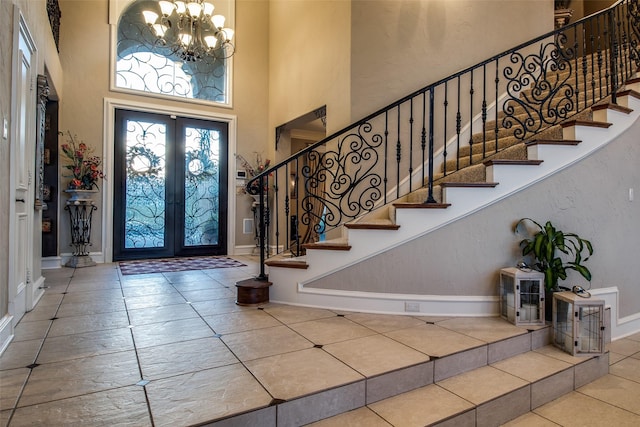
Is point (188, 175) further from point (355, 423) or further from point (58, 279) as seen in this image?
point (355, 423)

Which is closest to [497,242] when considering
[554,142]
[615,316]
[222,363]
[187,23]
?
[554,142]

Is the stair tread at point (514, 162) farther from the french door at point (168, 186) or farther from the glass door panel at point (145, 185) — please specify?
the glass door panel at point (145, 185)

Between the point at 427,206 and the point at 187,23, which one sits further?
the point at 187,23

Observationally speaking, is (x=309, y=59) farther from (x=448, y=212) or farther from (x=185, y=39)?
(x=448, y=212)

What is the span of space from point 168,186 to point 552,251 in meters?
5.34

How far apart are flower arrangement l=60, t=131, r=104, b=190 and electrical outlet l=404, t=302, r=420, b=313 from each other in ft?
15.4

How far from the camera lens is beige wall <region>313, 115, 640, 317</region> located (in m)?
2.90

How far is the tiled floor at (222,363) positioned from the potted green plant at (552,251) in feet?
1.87

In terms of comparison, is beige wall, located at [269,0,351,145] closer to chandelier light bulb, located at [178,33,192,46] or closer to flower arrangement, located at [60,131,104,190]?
chandelier light bulb, located at [178,33,192,46]

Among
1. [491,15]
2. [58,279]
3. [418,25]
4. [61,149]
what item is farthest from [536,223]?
[61,149]

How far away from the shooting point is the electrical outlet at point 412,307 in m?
2.91

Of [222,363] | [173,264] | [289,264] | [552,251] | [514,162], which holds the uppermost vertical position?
[514,162]

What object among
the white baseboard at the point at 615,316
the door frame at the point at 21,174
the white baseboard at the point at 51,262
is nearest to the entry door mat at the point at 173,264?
the white baseboard at the point at 51,262

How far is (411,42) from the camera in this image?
4.34 metres
